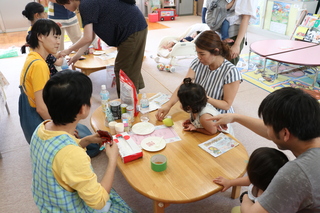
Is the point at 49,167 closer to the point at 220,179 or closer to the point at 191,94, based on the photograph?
the point at 220,179

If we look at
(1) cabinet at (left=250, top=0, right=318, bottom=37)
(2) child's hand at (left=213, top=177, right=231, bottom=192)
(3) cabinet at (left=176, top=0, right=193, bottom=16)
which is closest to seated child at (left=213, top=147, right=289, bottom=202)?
(2) child's hand at (left=213, top=177, right=231, bottom=192)

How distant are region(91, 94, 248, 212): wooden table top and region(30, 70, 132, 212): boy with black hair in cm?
28

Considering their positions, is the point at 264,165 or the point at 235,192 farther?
the point at 235,192

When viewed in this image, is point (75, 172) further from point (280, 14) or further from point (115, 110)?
point (280, 14)

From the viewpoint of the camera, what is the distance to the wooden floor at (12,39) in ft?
18.3

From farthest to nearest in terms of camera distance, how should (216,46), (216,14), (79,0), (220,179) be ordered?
(216,14), (79,0), (216,46), (220,179)

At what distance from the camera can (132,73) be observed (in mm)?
2867

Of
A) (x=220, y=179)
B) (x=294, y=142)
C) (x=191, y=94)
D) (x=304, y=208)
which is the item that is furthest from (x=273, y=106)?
(x=191, y=94)

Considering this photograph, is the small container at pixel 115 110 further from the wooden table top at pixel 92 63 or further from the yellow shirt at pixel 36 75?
the wooden table top at pixel 92 63

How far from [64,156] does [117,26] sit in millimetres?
1765

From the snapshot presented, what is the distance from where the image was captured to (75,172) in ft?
3.47

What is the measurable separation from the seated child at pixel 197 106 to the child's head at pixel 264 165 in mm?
522

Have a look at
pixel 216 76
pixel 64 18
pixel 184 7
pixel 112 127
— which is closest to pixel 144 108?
pixel 112 127

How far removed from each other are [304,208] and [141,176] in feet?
2.62
